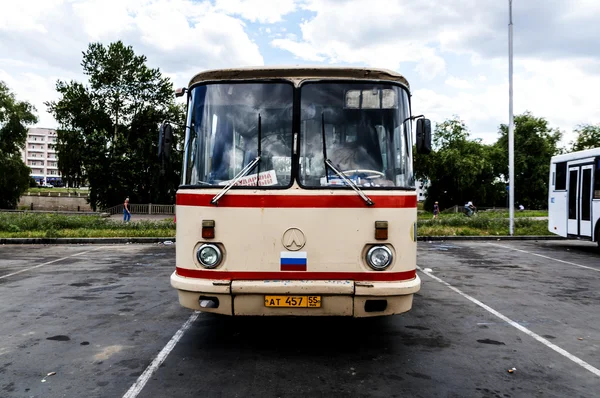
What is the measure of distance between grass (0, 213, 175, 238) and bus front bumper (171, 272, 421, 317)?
53.9ft

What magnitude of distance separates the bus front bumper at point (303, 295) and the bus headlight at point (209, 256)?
16 centimetres

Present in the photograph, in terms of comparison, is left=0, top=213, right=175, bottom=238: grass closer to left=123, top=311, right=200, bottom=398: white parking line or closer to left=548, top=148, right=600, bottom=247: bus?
left=548, top=148, right=600, bottom=247: bus

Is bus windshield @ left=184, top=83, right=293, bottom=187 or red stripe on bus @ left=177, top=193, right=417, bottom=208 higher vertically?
bus windshield @ left=184, top=83, right=293, bottom=187

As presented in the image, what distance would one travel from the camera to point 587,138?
6344 centimetres

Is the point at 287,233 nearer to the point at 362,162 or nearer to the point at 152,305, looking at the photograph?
the point at 362,162

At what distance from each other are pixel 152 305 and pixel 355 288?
4.10m

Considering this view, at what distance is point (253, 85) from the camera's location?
5133mm

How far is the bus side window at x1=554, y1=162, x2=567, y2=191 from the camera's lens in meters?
16.6

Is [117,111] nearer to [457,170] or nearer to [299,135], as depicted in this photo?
[457,170]

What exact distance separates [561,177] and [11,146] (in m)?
53.8

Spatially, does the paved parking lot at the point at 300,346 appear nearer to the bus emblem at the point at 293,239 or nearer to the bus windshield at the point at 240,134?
the bus emblem at the point at 293,239

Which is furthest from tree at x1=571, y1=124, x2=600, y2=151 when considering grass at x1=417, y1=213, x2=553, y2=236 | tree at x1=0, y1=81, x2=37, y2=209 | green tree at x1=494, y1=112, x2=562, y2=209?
→ tree at x1=0, y1=81, x2=37, y2=209

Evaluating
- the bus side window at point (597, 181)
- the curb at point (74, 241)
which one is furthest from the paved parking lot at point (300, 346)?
the curb at point (74, 241)

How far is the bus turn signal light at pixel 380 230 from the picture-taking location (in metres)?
4.88
